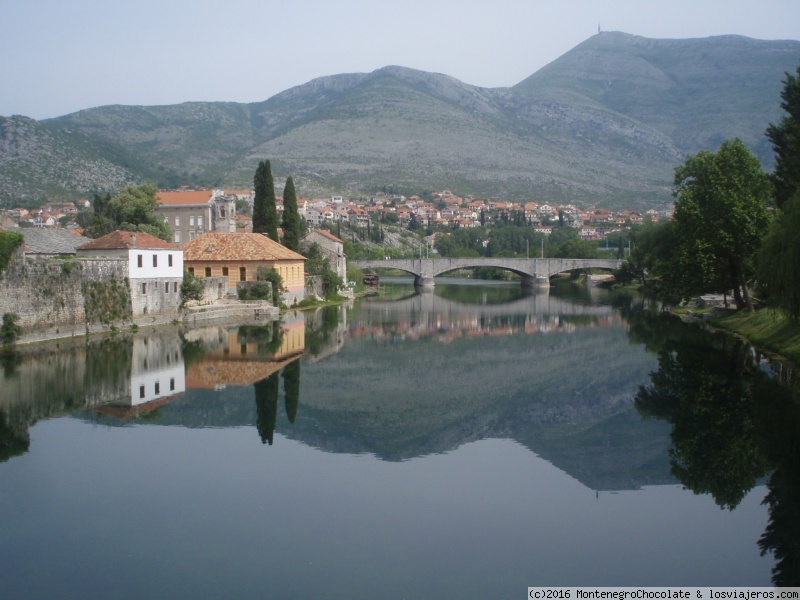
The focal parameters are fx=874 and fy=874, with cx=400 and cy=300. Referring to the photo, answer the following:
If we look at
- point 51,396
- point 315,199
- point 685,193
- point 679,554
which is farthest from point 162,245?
point 315,199

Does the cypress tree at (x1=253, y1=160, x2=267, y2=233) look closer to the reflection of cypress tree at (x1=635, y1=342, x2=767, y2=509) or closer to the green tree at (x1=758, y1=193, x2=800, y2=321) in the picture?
the reflection of cypress tree at (x1=635, y1=342, x2=767, y2=509)

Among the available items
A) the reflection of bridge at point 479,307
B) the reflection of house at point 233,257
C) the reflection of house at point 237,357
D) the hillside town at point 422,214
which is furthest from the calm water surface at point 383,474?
the hillside town at point 422,214

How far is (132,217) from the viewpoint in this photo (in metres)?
56.2

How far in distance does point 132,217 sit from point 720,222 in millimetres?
35988

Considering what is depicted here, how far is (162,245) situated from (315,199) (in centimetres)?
13498

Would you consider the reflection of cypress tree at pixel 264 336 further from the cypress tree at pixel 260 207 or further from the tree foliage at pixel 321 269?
the tree foliage at pixel 321 269

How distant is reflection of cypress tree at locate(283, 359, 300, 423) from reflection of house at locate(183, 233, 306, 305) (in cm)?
1976

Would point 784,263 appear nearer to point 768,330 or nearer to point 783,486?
point 768,330

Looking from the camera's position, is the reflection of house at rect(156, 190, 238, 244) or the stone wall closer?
the stone wall

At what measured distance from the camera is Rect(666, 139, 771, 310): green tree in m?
38.3

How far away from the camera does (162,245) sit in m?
40.8

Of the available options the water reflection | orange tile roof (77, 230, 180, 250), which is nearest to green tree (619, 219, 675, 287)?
the water reflection

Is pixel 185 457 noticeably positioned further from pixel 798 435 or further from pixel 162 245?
pixel 162 245

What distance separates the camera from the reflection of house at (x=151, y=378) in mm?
21466
